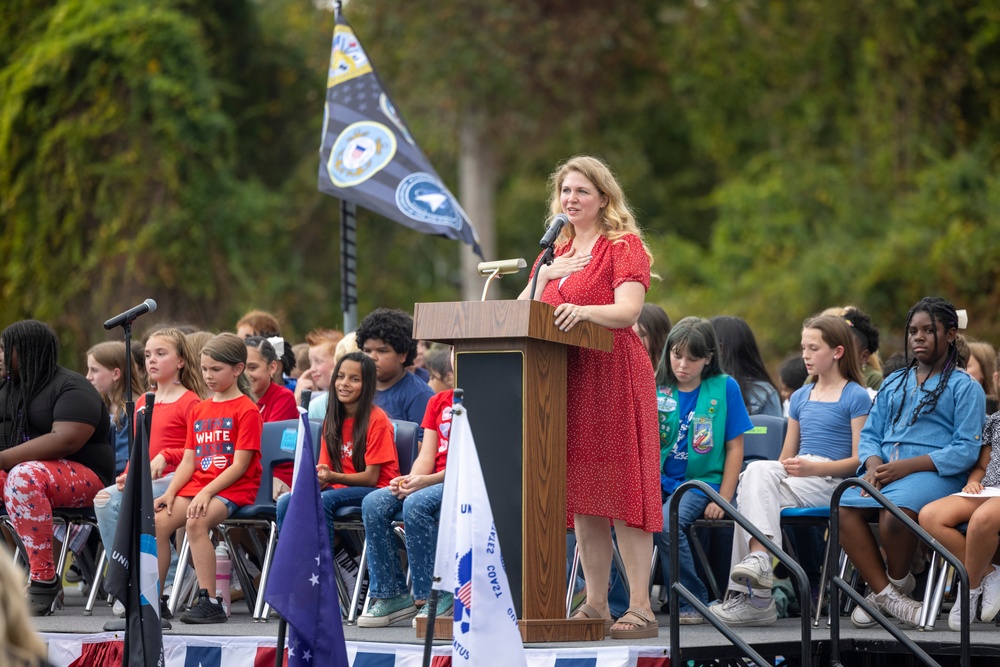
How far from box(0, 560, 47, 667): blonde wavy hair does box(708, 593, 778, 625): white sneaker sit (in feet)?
13.4

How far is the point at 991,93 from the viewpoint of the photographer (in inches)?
699

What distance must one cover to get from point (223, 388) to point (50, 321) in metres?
10.1

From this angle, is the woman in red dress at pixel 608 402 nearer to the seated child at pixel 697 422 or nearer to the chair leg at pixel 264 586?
the seated child at pixel 697 422

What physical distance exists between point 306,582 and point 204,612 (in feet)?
6.01

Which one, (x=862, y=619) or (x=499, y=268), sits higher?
(x=499, y=268)

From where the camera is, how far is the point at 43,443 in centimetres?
714

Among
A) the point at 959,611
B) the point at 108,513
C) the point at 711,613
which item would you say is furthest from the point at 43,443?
the point at 959,611

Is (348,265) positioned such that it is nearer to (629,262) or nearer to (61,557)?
(61,557)

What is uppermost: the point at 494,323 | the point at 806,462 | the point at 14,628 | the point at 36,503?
the point at 494,323

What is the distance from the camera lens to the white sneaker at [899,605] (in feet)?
19.8

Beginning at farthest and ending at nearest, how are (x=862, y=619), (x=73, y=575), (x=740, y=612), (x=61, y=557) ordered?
(x=73, y=575) → (x=61, y=557) → (x=740, y=612) → (x=862, y=619)

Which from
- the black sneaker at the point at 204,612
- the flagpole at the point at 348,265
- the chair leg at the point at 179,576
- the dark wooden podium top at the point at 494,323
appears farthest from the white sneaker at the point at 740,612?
the flagpole at the point at 348,265

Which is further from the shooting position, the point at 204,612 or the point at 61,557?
Answer: the point at 61,557

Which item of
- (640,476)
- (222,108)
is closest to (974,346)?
(640,476)
